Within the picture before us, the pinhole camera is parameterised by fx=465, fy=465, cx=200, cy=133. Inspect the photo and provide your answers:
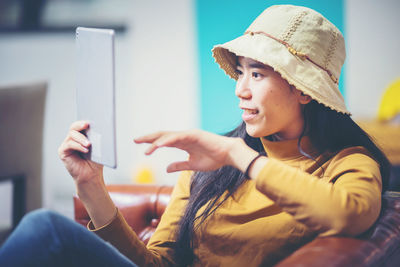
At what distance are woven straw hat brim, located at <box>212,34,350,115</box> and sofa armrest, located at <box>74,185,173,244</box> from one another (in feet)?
2.12

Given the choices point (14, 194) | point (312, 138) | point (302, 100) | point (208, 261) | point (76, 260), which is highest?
point (302, 100)

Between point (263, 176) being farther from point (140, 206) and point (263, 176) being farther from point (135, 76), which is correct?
point (135, 76)

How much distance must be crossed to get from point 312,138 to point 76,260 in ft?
2.31

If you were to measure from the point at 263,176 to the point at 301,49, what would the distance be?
0.38m

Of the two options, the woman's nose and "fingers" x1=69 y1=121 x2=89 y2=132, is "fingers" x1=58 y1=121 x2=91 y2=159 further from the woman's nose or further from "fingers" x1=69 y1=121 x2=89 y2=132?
the woman's nose

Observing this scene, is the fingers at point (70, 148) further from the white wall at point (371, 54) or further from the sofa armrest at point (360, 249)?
the white wall at point (371, 54)

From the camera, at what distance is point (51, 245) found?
1.00 m

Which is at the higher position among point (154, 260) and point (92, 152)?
point (92, 152)

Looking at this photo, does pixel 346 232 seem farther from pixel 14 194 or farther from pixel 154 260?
pixel 14 194

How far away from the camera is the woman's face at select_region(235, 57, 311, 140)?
1209mm

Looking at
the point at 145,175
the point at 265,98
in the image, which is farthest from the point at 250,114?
the point at 145,175

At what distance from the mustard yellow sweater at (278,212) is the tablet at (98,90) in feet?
0.92

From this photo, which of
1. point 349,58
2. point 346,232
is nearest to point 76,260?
point 346,232

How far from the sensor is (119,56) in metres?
4.34
